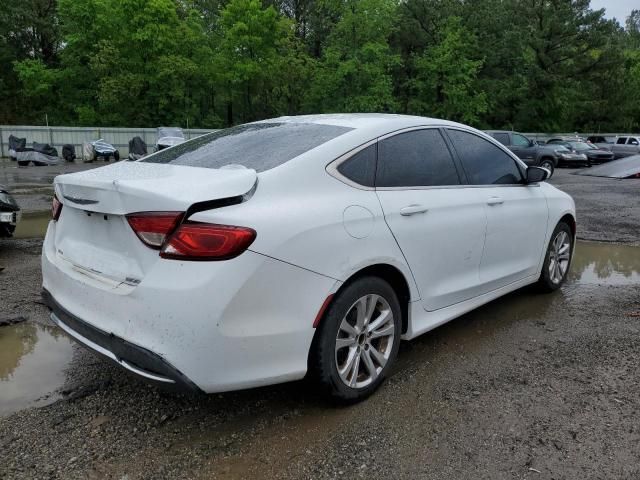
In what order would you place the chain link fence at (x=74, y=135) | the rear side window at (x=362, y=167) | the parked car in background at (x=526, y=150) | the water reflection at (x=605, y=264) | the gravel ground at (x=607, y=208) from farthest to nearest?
the chain link fence at (x=74, y=135), the parked car in background at (x=526, y=150), the gravel ground at (x=607, y=208), the water reflection at (x=605, y=264), the rear side window at (x=362, y=167)

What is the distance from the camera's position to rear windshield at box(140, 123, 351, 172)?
2.90 metres

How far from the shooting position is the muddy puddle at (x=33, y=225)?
7.61 m

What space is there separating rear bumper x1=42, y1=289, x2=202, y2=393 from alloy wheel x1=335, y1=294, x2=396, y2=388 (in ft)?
2.76

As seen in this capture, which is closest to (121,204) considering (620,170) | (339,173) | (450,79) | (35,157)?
(339,173)

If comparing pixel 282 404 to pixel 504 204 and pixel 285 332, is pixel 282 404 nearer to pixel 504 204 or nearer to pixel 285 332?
pixel 285 332

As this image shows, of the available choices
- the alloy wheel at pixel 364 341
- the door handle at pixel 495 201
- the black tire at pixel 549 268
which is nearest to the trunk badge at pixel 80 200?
the alloy wheel at pixel 364 341

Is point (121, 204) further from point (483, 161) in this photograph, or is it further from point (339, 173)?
point (483, 161)

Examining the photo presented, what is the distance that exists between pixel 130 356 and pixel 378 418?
1.32 meters

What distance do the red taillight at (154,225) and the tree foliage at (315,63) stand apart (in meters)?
35.5

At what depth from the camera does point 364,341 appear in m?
2.94

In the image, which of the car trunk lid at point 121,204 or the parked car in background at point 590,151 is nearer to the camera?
the car trunk lid at point 121,204

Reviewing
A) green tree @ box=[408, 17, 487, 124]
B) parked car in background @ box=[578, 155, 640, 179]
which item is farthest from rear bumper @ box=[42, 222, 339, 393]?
green tree @ box=[408, 17, 487, 124]

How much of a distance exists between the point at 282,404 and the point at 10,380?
Result: 1.71m

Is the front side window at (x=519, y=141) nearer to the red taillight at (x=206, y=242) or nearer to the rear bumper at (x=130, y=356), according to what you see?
the red taillight at (x=206, y=242)
